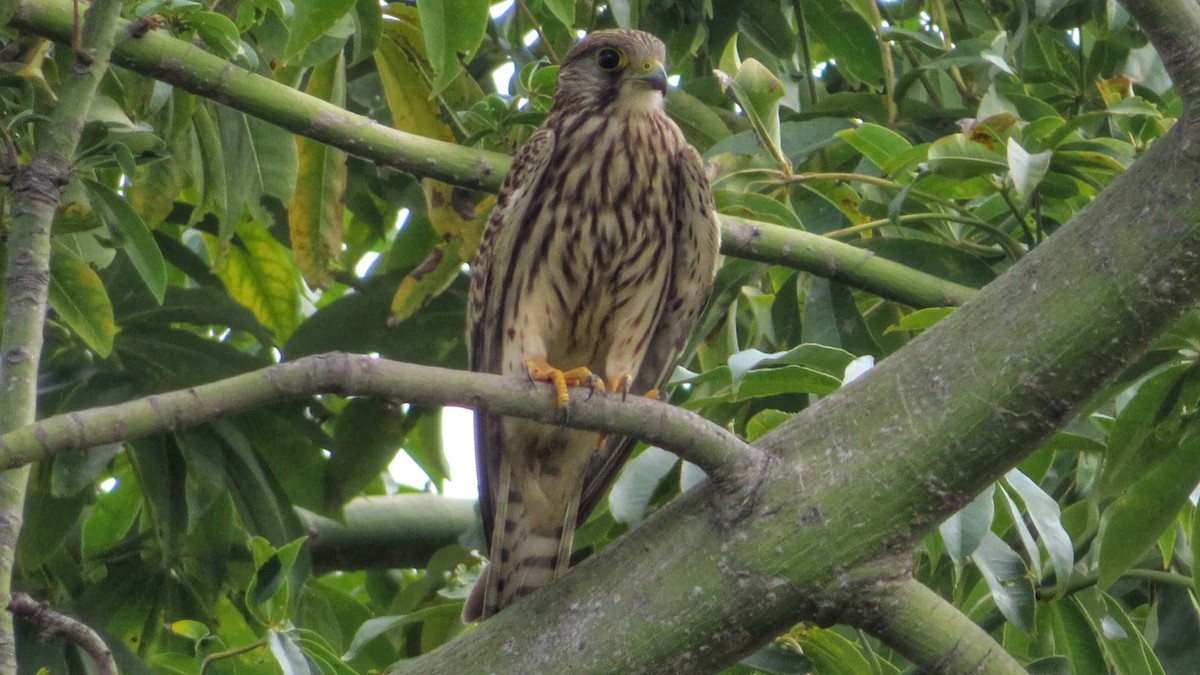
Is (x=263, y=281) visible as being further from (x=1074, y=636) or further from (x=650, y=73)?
(x=1074, y=636)

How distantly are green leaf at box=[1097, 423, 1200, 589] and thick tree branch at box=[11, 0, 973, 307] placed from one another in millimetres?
666

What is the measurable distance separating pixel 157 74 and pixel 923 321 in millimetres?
1454

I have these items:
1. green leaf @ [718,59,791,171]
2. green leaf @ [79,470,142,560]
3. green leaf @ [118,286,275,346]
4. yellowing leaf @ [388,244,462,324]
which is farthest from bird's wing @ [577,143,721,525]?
green leaf @ [79,470,142,560]

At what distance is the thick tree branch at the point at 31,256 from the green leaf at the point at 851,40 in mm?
1793

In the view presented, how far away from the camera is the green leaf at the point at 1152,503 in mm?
2320

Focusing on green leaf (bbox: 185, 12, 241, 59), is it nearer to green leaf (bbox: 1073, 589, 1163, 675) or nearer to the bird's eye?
the bird's eye

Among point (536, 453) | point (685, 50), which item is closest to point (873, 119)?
point (685, 50)

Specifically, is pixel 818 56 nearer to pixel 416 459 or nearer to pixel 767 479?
pixel 416 459

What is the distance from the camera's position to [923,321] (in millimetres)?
2654

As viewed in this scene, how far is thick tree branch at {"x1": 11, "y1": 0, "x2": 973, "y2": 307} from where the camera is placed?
2.64 m

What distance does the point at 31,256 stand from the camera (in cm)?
196

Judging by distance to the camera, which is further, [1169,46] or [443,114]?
[443,114]

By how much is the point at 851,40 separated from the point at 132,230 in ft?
5.75

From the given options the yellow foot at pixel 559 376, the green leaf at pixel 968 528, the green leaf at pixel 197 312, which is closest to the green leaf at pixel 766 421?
the yellow foot at pixel 559 376
